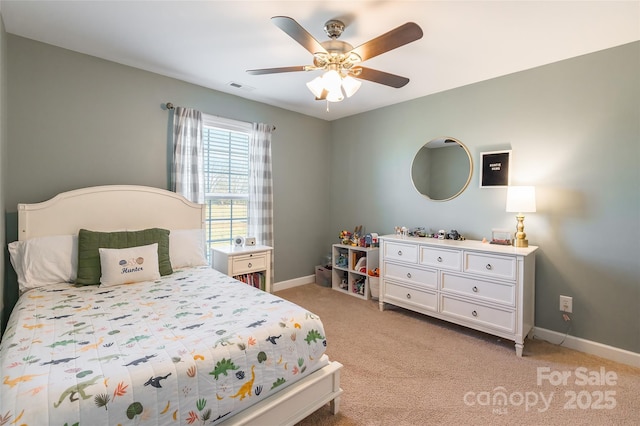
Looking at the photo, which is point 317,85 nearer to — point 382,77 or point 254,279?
point 382,77

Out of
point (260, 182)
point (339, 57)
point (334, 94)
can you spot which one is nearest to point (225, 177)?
point (260, 182)

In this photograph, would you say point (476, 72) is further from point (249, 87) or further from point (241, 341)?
point (241, 341)

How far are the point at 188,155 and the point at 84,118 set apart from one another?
876 mm

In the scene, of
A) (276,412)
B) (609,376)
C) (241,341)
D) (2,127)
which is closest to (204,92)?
(2,127)

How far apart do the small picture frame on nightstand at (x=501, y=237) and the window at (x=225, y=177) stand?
277 cm

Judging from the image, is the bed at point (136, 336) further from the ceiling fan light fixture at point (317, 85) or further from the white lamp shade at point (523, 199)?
the white lamp shade at point (523, 199)

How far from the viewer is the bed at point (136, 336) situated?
1.04 meters

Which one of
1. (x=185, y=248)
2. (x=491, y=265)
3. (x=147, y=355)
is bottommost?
(x=147, y=355)

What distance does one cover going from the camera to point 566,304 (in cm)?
259

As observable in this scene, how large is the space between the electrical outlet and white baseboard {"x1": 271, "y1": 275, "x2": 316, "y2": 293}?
2867 millimetres

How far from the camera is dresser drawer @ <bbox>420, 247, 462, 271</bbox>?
9.07 feet

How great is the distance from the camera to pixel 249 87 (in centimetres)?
328

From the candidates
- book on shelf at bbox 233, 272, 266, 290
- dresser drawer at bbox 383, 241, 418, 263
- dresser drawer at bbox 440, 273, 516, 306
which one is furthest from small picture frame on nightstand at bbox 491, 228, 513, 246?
book on shelf at bbox 233, 272, 266, 290

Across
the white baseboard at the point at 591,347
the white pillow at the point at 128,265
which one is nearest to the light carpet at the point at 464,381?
the white baseboard at the point at 591,347
